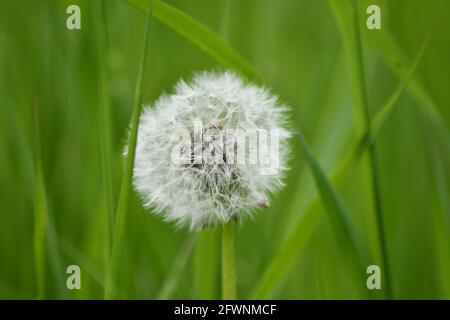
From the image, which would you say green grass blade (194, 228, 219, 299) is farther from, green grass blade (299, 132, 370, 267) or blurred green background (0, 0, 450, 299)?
green grass blade (299, 132, 370, 267)

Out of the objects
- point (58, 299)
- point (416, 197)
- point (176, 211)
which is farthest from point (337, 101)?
point (58, 299)

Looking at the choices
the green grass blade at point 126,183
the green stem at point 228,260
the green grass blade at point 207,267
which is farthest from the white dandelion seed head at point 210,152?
the green grass blade at point 207,267

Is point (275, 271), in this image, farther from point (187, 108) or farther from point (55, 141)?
point (55, 141)

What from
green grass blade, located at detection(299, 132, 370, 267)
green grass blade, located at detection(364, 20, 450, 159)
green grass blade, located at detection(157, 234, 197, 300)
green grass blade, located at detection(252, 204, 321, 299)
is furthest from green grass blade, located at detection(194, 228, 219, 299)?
green grass blade, located at detection(364, 20, 450, 159)

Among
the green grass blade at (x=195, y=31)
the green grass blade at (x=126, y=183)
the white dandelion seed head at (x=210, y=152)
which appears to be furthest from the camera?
the green grass blade at (x=195, y=31)

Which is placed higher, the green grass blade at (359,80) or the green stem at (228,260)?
the green grass blade at (359,80)

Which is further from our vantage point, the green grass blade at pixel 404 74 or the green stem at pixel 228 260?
the green grass blade at pixel 404 74

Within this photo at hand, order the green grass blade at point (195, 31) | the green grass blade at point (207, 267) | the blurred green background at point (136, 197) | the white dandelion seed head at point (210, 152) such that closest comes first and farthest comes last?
the white dandelion seed head at point (210, 152), the green grass blade at point (195, 31), the blurred green background at point (136, 197), the green grass blade at point (207, 267)

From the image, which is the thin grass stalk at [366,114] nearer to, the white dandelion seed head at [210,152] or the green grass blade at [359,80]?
the green grass blade at [359,80]
